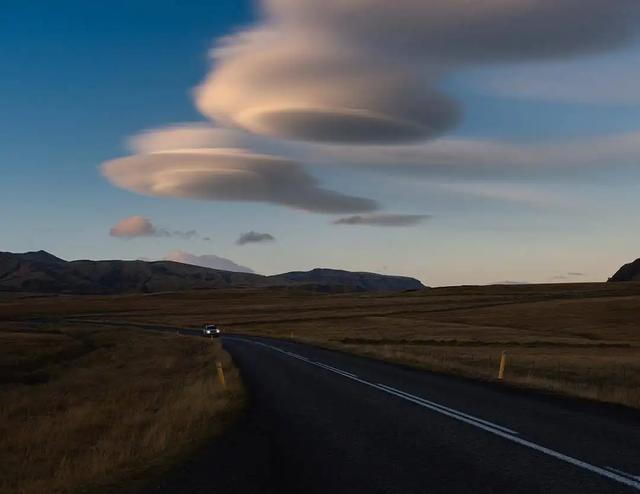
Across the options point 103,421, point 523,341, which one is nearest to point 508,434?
point 103,421

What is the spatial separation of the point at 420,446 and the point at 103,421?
10188mm

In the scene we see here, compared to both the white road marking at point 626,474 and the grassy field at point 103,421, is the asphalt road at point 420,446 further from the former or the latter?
the grassy field at point 103,421

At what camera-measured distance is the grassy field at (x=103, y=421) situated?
405 inches

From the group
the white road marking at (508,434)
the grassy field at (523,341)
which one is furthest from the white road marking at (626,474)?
the grassy field at (523,341)

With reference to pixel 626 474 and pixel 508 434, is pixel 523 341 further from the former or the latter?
pixel 626 474

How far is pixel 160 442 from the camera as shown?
12.0 m

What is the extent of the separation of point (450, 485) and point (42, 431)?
12246 mm

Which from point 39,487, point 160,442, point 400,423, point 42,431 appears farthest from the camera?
point 42,431

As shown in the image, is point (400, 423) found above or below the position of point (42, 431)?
above

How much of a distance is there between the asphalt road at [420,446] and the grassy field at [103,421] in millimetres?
914

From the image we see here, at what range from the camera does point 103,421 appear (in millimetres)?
17047

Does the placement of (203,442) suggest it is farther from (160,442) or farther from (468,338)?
(468,338)

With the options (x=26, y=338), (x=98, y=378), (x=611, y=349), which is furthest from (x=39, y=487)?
(x=26, y=338)

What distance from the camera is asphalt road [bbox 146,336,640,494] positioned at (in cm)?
838
